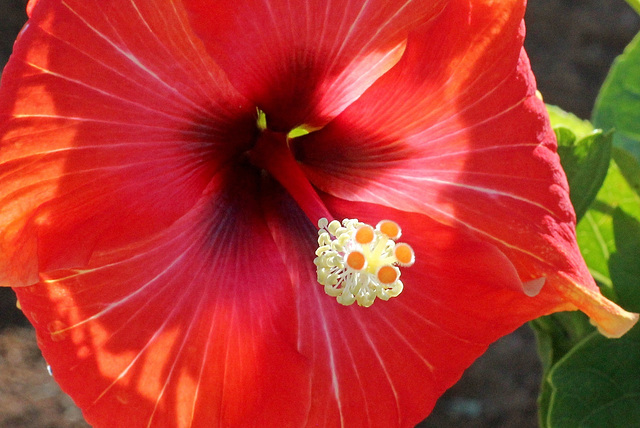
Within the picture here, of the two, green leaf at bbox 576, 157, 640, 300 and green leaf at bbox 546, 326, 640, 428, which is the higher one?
green leaf at bbox 576, 157, 640, 300

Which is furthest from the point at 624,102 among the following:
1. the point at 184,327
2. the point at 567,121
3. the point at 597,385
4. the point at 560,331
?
the point at 184,327

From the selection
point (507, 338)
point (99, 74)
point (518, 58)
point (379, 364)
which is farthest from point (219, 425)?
point (507, 338)

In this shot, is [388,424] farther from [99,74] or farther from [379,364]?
[99,74]

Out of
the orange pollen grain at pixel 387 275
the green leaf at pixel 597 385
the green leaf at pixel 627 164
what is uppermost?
the orange pollen grain at pixel 387 275

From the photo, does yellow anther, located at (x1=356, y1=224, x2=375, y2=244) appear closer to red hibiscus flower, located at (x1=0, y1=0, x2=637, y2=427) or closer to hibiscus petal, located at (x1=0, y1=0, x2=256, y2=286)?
red hibiscus flower, located at (x1=0, y1=0, x2=637, y2=427)

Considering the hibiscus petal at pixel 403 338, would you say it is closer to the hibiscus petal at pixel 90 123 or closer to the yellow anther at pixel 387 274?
the yellow anther at pixel 387 274

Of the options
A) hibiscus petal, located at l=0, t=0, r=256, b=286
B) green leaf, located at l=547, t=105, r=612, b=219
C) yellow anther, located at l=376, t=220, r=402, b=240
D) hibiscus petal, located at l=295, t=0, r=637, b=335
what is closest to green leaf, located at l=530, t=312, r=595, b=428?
green leaf, located at l=547, t=105, r=612, b=219

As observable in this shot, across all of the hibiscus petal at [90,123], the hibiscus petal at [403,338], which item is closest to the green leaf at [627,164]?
the hibiscus petal at [403,338]

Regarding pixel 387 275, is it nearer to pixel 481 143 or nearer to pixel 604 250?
pixel 481 143
